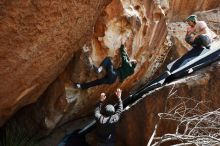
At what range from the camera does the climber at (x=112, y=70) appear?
774 centimetres

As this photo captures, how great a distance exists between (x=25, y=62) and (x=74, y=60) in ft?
5.07

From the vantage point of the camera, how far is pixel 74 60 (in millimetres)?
7852

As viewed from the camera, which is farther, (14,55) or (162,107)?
(162,107)

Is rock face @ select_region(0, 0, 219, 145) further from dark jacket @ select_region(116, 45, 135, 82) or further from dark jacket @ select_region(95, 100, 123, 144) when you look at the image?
dark jacket @ select_region(95, 100, 123, 144)

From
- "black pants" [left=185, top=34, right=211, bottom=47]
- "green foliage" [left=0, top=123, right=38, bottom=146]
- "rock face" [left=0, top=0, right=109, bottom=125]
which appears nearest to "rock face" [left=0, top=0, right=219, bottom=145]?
"rock face" [left=0, top=0, right=109, bottom=125]

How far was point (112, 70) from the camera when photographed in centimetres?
774

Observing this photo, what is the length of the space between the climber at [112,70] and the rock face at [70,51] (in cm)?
15

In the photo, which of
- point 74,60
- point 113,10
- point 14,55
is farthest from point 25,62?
point 113,10

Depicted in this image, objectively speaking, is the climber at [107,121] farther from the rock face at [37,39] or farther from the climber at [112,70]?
the rock face at [37,39]

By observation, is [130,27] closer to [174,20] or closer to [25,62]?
[25,62]

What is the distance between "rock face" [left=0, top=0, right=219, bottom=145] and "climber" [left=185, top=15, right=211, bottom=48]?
2.65 feet

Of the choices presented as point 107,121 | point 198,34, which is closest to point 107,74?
point 107,121

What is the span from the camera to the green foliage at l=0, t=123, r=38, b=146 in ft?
26.8

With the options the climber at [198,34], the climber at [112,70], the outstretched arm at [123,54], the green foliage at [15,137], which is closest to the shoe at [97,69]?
the climber at [112,70]
